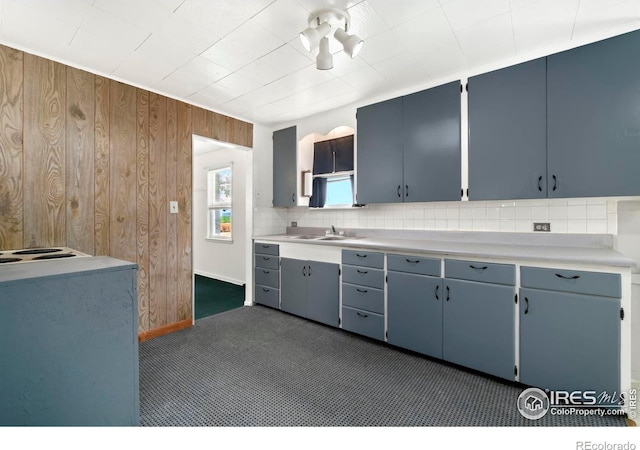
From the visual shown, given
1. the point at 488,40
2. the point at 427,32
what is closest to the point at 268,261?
the point at 427,32

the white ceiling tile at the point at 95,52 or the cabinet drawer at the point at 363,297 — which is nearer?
the white ceiling tile at the point at 95,52

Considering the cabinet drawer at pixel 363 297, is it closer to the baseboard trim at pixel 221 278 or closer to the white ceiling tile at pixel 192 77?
the white ceiling tile at pixel 192 77

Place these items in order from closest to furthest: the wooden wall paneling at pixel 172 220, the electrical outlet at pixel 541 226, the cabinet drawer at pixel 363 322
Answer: the electrical outlet at pixel 541 226 < the cabinet drawer at pixel 363 322 < the wooden wall paneling at pixel 172 220

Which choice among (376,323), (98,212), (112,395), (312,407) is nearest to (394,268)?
(376,323)

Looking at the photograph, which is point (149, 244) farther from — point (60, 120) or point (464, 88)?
point (464, 88)

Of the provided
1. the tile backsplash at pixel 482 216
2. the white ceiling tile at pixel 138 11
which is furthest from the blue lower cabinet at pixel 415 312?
the white ceiling tile at pixel 138 11

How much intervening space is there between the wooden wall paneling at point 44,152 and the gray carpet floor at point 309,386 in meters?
1.28

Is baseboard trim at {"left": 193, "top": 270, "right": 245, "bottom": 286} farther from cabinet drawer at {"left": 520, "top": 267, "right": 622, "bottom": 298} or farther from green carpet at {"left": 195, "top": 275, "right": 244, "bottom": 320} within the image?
cabinet drawer at {"left": 520, "top": 267, "right": 622, "bottom": 298}

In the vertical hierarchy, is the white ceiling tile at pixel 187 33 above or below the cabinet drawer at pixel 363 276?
above

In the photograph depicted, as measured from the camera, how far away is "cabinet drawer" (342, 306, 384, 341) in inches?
104

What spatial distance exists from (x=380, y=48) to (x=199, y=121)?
7.00 ft

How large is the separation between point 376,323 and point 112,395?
202cm

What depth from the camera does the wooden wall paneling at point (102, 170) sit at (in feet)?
8.21
